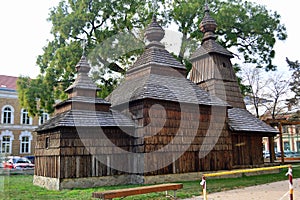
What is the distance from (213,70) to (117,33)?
7331mm

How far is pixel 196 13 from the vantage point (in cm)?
2614

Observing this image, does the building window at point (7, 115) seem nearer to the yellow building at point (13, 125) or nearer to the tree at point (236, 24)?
the yellow building at point (13, 125)

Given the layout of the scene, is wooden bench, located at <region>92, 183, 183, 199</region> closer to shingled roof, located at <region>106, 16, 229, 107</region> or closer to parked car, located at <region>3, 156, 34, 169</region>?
shingled roof, located at <region>106, 16, 229, 107</region>

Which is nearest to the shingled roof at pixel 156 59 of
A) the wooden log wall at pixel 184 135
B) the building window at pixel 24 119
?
the wooden log wall at pixel 184 135

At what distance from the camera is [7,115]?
36344 millimetres

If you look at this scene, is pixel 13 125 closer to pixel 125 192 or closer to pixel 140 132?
pixel 140 132

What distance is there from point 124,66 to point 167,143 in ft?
37.9

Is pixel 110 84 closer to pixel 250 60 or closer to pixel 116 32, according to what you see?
pixel 116 32

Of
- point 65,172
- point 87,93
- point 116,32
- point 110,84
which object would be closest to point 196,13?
point 116,32

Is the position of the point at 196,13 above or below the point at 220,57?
above

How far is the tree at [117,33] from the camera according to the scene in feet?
75.6

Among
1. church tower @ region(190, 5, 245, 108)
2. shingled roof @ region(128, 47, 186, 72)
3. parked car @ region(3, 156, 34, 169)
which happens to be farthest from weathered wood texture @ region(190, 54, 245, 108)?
parked car @ region(3, 156, 34, 169)

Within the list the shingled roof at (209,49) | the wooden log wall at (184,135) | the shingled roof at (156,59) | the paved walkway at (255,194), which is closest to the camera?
the paved walkway at (255,194)

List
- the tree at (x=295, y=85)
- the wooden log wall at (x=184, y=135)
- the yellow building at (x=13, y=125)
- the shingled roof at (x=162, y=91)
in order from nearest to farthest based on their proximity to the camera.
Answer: the wooden log wall at (x=184, y=135), the shingled roof at (x=162, y=91), the tree at (x=295, y=85), the yellow building at (x=13, y=125)
